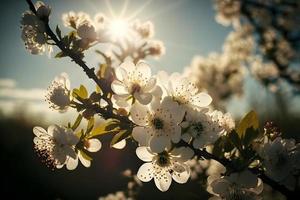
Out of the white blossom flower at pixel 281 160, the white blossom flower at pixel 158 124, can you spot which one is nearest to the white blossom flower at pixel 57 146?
the white blossom flower at pixel 158 124

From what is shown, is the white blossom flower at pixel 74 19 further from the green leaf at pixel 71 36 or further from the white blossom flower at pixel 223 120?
the white blossom flower at pixel 223 120

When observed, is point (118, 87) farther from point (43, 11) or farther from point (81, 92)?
point (43, 11)

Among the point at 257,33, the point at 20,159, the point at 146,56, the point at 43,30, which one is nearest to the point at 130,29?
the point at 146,56

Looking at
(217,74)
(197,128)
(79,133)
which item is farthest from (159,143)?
(217,74)

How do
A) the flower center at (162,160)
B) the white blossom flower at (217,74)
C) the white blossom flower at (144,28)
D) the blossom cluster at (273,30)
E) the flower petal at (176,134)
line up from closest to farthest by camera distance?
the flower petal at (176,134)
the flower center at (162,160)
the white blossom flower at (144,28)
the blossom cluster at (273,30)
the white blossom flower at (217,74)

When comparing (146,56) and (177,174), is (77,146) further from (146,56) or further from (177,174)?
(146,56)

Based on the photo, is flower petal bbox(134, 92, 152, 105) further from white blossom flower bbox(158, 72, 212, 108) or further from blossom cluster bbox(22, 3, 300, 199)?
white blossom flower bbox(158, 72, 212, 108)
